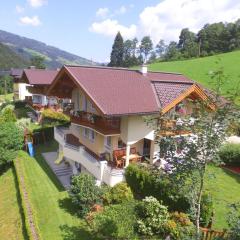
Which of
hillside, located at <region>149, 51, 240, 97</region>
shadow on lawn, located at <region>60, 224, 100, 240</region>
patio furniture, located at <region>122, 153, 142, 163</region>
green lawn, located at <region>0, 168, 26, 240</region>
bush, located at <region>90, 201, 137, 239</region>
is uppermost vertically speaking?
hillside, located at <region>149, 51, 240, 97</region>

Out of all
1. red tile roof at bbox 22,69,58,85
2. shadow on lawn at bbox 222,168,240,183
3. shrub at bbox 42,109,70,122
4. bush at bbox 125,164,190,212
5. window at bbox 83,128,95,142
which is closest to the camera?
bush at bbox 125,164,190,212

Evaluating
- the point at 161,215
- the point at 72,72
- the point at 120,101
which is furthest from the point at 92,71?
the point at 161,215

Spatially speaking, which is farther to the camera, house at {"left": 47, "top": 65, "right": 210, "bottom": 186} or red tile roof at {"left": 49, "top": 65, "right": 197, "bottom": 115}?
house at {"left": 47, "top": 65, "right": 210, "bottom": 186}

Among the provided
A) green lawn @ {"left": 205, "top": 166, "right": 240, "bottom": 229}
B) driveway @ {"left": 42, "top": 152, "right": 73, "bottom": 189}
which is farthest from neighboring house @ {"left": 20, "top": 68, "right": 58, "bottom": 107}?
green lawn @ {"left": 205, "top": 166, "right": 240, "bottom": 229}

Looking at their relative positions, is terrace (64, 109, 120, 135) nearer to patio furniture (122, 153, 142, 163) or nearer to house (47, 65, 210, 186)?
house (47, 65, 210, 186)

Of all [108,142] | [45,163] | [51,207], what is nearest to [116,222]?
[51,207]

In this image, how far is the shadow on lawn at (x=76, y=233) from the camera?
1907 centimetres

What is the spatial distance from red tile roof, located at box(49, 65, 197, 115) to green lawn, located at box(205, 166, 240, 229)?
5.99 meters

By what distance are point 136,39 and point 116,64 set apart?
23901 millimetres

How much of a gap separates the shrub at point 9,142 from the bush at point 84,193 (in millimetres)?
11442

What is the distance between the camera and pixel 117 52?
5463 inches

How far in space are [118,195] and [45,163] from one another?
1355cm

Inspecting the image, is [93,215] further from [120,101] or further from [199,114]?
[199,114]

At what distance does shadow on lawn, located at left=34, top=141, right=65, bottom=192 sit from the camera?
27753 millimetres
